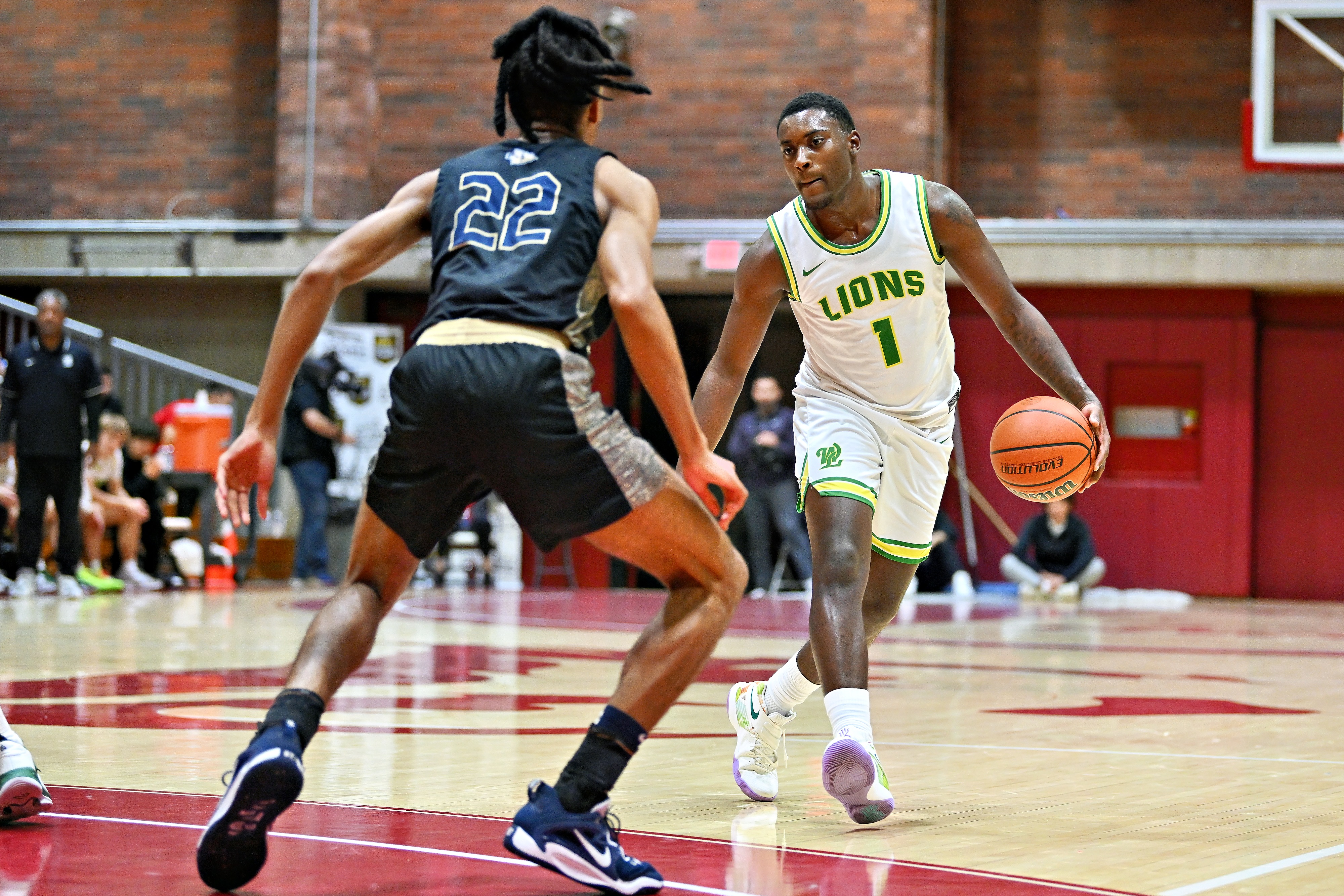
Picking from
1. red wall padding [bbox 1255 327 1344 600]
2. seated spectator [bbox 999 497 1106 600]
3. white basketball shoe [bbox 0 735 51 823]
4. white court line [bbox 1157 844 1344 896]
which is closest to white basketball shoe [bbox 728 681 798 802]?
white court line [bbox 1157 844 1344 896]

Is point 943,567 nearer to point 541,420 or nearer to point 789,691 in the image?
point 789,691

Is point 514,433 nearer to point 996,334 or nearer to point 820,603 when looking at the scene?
point 820,603

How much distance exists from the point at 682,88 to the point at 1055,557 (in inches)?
241

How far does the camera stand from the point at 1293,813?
402 cm

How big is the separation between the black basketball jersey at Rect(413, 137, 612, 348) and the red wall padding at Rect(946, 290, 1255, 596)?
13.1m

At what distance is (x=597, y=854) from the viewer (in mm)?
2988

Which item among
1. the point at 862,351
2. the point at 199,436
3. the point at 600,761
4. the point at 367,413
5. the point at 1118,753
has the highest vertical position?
the point at 862,351

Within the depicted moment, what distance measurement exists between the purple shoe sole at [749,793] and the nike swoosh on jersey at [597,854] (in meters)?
1.26

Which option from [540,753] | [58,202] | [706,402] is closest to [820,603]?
[706,402]

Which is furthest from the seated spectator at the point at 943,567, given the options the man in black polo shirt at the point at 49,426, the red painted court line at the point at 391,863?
the red painted court line at the point at 391,863

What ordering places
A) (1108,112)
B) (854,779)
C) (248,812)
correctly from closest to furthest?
1. (248,812)
2. (854,779)
3. (1108,112)

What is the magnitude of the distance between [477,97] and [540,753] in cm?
1318

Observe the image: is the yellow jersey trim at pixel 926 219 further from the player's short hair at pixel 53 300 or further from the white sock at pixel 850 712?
the player's short hair at pixel 53 300

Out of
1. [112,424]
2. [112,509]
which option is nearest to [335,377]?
[112,424]
